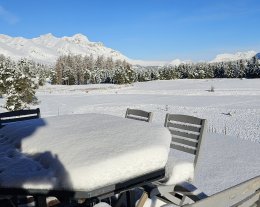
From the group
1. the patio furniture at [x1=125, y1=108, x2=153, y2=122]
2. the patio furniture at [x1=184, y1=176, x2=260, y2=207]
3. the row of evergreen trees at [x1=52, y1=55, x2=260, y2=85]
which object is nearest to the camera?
the patio furniture at [x1=184, y1=176, x2=260, y2=207]

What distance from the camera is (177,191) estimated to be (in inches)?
130

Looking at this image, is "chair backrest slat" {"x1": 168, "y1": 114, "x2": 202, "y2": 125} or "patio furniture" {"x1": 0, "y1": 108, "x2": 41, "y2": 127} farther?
"patio furniture" {"x1": 0, "y1": 108, "x2": 41, "y2": 127}

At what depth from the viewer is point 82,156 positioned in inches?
88.3

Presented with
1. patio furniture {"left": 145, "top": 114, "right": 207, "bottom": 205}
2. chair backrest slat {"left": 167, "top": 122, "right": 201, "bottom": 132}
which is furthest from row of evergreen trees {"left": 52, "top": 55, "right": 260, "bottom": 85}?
patio furniture {"left": 145, "top": 114, "right": 207, "bottom": 205}

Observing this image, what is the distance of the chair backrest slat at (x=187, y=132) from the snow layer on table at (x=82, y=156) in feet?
2.19

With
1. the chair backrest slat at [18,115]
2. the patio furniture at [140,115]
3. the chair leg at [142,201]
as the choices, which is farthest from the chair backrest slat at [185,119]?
the chair backrest slat at [18,115]

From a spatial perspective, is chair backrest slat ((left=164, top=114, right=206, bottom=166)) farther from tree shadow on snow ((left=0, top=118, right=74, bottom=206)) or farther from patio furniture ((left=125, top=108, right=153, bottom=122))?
tree shadow on snow ((left=0, top=118, right=74, bottom=206))

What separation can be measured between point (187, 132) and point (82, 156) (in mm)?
1796

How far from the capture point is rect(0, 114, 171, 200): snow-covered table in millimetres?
2057

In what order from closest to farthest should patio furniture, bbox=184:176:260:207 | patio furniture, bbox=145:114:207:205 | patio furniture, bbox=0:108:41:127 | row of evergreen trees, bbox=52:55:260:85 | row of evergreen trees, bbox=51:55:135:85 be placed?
patio furniture, bbox=184:176:260:207, patio furniture, bbox=145:114:207:205, patio furniture, bbox=0:108:41:127, row of evergreen trees, bbox=51:55:135:85, row of evergreen trees, bbox=52:55:260:85

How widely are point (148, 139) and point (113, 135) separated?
1.04ft

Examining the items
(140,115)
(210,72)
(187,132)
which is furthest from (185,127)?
(210,72)

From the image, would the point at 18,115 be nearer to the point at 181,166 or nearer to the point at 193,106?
the point at 181,166

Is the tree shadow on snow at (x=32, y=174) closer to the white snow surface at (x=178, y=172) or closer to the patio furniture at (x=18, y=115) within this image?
the white snow surface at (x=178, y=172)
